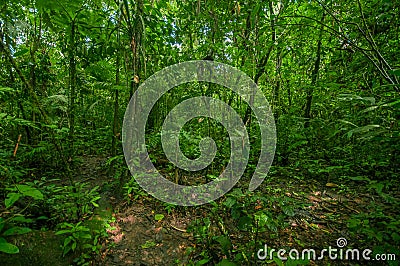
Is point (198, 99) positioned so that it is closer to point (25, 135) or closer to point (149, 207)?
point (149, 207)

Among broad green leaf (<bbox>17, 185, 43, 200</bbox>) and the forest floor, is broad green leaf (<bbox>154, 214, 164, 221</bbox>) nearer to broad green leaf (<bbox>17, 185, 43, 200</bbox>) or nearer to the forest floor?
the forest floor

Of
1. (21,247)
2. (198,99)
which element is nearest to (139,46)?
(198,99)

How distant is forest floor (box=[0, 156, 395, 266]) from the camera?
6.17ft

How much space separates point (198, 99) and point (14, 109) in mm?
3393

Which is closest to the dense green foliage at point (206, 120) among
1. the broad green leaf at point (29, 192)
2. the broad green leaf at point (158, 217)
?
the broad green leaf at point (29, 192)

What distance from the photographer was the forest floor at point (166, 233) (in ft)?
6.17

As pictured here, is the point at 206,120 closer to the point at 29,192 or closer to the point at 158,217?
the point at 158,217

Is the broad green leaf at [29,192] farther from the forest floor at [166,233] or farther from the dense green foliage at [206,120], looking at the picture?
the forest floor at [166,233]

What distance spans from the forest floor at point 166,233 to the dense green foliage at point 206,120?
7 centimetres

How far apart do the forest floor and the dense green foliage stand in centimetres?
7

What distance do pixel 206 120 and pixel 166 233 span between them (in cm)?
160

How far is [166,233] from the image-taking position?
2.35m

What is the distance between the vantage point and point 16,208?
231cm

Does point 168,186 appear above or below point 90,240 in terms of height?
above
